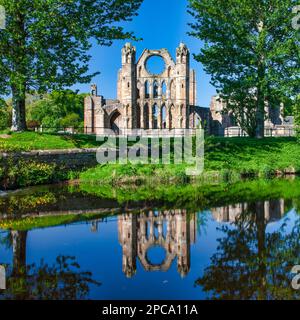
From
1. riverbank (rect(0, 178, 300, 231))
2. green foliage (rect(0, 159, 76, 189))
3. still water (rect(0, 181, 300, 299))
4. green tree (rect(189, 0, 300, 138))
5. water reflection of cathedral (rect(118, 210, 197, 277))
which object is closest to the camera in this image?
still water (rect(0, 181, 300, 299))

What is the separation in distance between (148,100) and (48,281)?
201 feet

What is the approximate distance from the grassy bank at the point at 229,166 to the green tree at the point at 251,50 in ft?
12.6

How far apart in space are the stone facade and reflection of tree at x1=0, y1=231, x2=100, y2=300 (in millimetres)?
55841

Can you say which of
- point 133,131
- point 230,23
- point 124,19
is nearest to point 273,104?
point 230,23

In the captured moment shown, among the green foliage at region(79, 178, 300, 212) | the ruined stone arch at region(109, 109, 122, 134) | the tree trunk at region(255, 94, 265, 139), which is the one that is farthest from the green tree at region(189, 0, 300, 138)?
the ruined stone arch at region(109, 109, 122, 134)

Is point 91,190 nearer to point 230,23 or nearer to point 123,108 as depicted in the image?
point 230,23

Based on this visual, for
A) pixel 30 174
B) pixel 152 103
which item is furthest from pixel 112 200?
pixel 152 103

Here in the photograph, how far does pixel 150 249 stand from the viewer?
7988mm

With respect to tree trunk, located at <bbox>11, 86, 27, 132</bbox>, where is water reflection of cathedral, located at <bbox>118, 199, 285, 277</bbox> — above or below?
below

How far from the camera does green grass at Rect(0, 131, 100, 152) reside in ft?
66.5

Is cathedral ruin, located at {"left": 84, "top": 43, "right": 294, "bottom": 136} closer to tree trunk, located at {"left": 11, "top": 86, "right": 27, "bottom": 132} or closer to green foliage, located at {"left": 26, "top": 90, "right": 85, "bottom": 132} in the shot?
green foliage, located at {"left": 26, "top": 90, "right": 85, "bottom": 132}

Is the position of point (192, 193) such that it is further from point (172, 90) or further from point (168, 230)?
point (172, 90)

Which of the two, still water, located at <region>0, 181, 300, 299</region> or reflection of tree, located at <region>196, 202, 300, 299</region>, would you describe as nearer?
reflection of tree, located at <region>196, 202, 300, 299</region>

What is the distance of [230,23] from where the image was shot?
1166 inches
